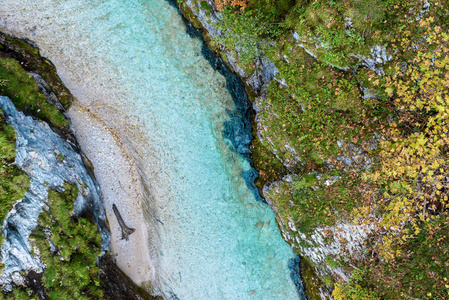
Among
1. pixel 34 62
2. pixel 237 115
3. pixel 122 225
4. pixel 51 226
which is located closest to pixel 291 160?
pixel 237 115

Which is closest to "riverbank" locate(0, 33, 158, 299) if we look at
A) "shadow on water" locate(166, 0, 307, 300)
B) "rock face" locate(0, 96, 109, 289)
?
"rock face" locate(0, 96, 109, 289)

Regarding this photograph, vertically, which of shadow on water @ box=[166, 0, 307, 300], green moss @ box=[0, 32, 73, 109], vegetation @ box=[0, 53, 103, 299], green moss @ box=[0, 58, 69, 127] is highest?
shadow on water @ box=[166, 0, 307, 300]

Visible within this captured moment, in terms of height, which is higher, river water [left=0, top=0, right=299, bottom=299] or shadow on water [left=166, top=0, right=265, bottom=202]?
shadow on water [left=166, top=0, right=265, bottom=202]

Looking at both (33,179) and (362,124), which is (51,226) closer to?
(33,179)

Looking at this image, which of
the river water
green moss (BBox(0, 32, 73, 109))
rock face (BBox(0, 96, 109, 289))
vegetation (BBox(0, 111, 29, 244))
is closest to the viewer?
vegetation (BBox(0, 111, 29, 244))

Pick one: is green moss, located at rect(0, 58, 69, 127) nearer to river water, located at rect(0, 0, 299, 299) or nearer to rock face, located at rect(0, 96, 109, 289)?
rock face, located at rect(0, 96, 109, 289)

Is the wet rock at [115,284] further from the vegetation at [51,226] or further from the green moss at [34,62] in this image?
the green moss at [34,62]
